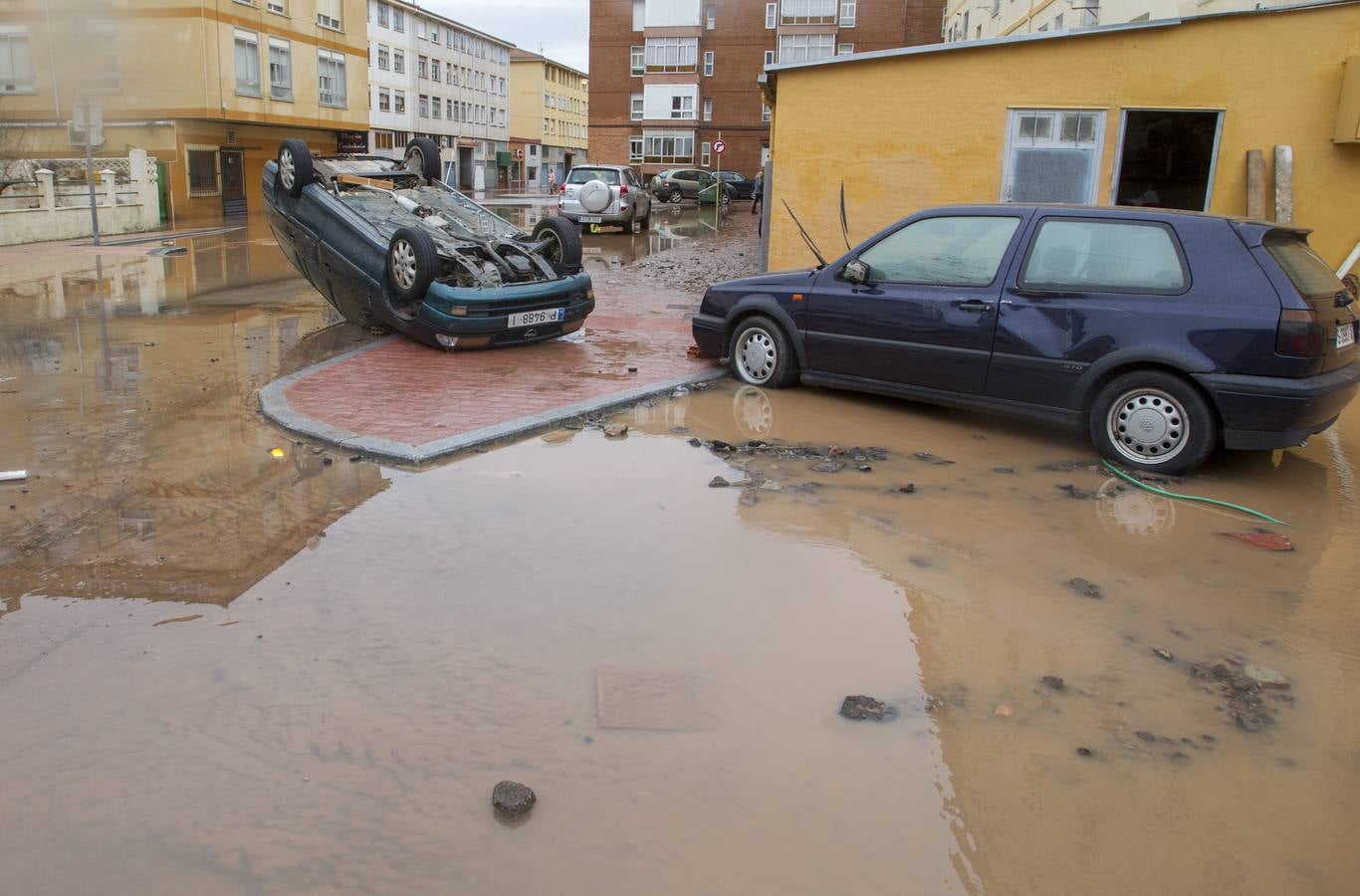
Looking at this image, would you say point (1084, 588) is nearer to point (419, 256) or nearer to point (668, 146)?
point (419, 256)

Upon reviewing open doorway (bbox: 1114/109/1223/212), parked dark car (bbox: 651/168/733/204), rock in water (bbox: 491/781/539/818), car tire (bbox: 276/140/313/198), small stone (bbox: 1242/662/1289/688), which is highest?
parked dark car (bbox: 651/168/733/204)

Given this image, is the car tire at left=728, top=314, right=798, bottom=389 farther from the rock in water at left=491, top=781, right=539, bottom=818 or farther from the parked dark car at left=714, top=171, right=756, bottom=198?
the parked dark car at left=714, top=171, right=756, bottom=198

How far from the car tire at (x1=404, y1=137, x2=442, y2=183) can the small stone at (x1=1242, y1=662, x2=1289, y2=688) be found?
33.1ft

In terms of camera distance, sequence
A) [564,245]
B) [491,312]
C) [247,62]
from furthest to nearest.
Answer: [247,62]
[564,245]
[491,312]

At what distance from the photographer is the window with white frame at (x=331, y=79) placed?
40.1m

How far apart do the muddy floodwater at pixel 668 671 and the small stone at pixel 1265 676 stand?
0.02 m

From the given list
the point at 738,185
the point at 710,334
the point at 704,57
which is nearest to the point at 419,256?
the point at 710,334

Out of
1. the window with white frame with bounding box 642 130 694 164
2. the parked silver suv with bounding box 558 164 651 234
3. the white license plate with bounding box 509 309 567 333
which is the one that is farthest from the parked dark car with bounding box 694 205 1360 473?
the window with white frame with bounding box 642 130 694 164

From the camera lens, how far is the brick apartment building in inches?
2437

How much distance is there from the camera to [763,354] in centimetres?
830

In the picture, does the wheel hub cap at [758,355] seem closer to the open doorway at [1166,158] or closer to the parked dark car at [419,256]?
the parked dark car at [419,256]

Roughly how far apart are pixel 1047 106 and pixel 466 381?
25.2 feet

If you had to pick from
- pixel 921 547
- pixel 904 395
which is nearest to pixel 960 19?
pixel 904 395

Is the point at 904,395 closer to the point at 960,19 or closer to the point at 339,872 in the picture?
the point at 339,872
